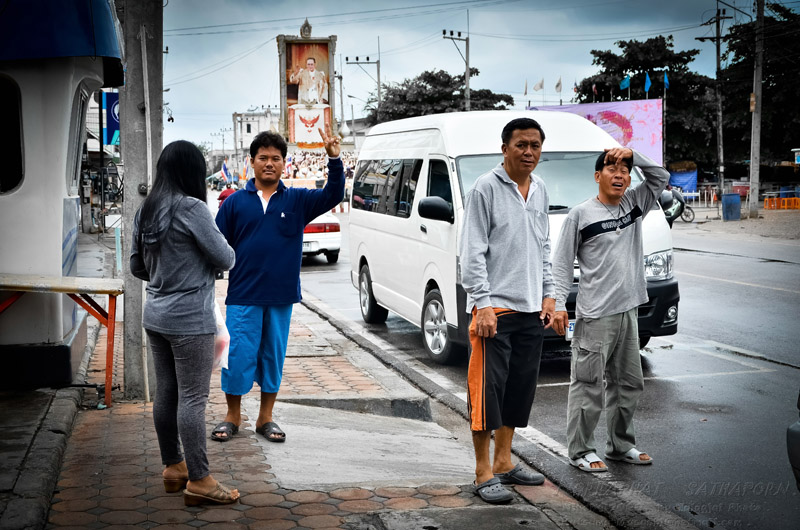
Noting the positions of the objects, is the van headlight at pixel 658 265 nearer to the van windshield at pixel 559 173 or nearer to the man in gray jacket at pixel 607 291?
the van windshield at pixel 559 173

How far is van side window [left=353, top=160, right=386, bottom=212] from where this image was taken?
10.2m

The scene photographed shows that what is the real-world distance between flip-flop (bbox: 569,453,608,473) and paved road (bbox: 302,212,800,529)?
131 mm

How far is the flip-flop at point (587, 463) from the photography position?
5.09 meters

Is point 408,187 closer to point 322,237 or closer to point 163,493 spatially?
point 163,493

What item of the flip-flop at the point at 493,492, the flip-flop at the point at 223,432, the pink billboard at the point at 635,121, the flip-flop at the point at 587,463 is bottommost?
the flip-flop at the point at 587,463

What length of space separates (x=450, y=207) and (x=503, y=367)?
3331 millimetres

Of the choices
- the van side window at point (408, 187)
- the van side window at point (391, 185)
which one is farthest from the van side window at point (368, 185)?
the van side window at point (408, 187)

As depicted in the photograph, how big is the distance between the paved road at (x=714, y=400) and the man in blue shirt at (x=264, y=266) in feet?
6.32

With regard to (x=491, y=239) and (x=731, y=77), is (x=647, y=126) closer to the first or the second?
(x=731, y=77)

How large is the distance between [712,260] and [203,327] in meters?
14.9

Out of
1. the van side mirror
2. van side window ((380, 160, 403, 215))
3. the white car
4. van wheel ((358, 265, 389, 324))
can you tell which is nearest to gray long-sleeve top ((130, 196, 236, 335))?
the van side mirror

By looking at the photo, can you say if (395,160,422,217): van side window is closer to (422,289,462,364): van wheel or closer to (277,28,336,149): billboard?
(422,289,462,364): van wheel

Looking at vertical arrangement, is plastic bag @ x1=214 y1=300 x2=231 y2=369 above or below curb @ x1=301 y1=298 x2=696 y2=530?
above

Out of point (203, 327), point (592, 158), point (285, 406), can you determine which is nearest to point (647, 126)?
point (592, 158)
